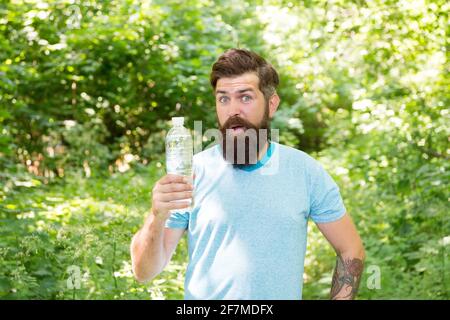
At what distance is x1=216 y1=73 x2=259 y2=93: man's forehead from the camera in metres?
2.78

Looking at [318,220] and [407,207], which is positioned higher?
[318,220]

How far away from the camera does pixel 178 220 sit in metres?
2.73

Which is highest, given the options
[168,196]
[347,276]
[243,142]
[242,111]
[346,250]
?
[242,111]

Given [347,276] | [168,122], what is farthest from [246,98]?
[168,122]

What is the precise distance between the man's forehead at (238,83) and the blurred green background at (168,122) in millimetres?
2050

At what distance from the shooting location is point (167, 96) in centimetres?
1358

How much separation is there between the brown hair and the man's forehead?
2cm

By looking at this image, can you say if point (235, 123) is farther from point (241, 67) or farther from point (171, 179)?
point (171, 179)

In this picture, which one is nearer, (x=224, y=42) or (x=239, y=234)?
(x=239, y=234)

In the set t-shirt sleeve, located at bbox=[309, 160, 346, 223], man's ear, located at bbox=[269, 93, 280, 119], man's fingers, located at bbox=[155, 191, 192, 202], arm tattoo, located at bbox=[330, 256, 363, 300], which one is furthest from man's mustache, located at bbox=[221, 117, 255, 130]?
arm tattoo, located at bbox=[330, 256, 363, 300]

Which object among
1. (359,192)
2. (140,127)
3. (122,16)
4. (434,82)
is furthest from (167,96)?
(434,82)

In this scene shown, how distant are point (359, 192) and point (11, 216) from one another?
5.37m

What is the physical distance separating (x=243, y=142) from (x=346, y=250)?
64 cm

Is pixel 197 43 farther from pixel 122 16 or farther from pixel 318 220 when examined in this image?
pixel 318 220
